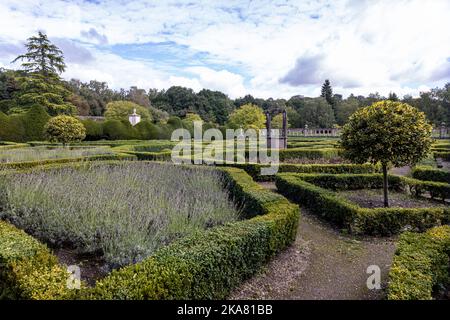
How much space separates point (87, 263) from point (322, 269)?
3.01 m

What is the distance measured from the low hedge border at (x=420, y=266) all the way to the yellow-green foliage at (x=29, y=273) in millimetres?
2729

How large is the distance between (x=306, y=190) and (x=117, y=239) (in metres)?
4.58

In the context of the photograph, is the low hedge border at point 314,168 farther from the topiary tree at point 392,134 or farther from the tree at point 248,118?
the tree at point 248,118

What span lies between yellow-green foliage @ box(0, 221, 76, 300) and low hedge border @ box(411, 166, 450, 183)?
10034 mm

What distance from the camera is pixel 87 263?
12.2 ft

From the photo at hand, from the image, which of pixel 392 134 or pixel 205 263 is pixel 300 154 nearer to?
pixel 392 134

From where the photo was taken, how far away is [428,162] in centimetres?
1351

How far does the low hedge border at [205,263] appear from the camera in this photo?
2.35 m

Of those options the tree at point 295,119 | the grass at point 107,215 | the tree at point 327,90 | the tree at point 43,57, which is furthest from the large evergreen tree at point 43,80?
the tree at point 327,90

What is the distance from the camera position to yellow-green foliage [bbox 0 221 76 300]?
2.35m

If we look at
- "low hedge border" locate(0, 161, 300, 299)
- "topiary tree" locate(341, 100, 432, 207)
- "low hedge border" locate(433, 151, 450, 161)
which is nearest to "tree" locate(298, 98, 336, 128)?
"low hedge border" locate(433, 151, 450, 161)

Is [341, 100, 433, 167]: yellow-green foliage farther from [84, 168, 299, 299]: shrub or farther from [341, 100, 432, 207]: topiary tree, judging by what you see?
[84, 168, 299, 299]: shrub

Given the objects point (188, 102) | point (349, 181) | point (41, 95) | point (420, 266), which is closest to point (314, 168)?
point (349, 181)
